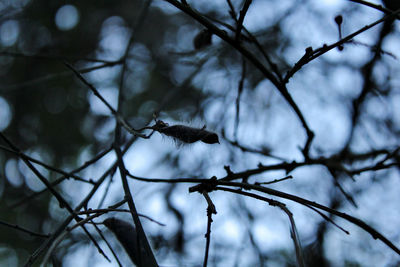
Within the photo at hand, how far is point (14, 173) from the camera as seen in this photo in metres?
4.74

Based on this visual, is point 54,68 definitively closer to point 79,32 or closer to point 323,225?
point 79,32

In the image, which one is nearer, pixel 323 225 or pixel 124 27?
pixel 323 225

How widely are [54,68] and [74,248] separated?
8.63ft

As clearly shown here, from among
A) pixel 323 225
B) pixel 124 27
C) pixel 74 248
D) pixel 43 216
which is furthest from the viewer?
pixel 124 27

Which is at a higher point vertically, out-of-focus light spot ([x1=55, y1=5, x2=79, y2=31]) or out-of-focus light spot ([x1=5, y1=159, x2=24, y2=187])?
out-of-focus light spot ([x1=55, y1=5, x2=79, y2=31])

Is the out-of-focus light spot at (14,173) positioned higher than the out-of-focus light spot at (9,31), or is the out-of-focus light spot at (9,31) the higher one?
the out-of-focus light spot at (9,31)

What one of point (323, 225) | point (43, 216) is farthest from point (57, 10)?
point (323, 225)

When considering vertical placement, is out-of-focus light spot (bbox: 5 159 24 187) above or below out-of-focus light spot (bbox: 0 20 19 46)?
below

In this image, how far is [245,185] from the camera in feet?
4.49

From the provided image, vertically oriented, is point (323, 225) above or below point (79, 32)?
below

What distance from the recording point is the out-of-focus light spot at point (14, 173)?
4670mm

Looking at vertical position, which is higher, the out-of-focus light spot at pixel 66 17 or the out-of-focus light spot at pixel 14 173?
the out-of-focus light spot at pixel 66 17

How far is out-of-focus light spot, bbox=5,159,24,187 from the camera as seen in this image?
4670 millimetres

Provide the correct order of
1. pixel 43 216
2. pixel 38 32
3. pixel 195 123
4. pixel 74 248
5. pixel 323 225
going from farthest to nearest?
pixel 38 32 → pixel 43 216 → pixel 74 248 → pixel 323 225 → pixel 195 123
